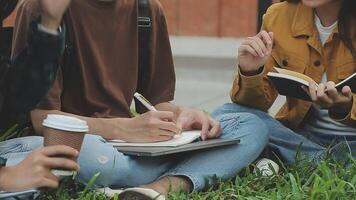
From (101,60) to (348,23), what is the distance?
46.4 inches

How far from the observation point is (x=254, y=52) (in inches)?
157

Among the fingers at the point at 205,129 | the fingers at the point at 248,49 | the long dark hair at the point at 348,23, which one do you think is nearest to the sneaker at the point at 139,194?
the fingers at the point at 205,129

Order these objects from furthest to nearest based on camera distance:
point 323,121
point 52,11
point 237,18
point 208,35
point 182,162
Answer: point 208,35
point 237,18
point 323,121
point 182,162
point 52,11

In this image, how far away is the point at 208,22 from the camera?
11.9 meters

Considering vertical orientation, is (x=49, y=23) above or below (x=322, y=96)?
above

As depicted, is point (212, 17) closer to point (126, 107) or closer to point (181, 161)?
point (126, 107)

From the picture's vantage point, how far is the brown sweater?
388 centimetres

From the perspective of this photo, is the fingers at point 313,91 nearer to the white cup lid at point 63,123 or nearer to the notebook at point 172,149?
the notebook at point 172,149

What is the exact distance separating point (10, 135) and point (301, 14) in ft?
4.80

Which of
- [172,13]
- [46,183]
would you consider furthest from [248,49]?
[172,13]

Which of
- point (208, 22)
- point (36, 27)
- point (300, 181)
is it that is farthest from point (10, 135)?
point (208, 22)

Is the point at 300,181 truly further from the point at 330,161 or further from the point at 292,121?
the point at 292,121

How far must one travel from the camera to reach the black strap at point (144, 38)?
404 cm

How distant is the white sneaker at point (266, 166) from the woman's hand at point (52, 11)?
129 centimetres
